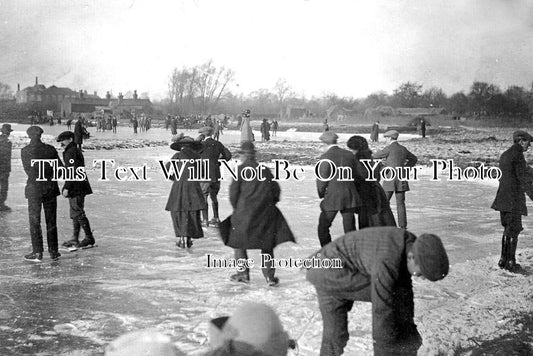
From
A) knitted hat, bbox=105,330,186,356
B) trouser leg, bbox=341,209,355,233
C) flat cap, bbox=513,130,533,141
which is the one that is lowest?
trouser leg, bbox=341,209,355,233

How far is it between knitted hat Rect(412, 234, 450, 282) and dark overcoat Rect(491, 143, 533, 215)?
9.71ft

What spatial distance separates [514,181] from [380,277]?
3.14 metres

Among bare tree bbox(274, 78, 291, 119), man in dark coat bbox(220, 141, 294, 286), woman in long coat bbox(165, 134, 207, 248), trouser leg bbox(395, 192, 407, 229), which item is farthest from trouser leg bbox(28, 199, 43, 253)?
trouser leg bbox(395, 192, 407, 229)

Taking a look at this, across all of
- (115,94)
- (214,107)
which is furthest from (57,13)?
(214,107)

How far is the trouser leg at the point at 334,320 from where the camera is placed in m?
2.25

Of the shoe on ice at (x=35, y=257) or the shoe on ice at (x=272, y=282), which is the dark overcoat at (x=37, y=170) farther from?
the shoe on ice at (x=272, y=282)

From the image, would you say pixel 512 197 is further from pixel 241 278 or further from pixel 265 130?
pixel 241 278

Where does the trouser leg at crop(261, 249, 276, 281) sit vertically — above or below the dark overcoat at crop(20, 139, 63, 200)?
below

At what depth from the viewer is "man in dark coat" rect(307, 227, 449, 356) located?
181cm

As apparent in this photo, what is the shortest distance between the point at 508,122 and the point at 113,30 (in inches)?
155

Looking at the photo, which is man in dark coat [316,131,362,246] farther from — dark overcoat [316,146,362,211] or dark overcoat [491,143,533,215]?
dark overcoat [491,143,533,215]

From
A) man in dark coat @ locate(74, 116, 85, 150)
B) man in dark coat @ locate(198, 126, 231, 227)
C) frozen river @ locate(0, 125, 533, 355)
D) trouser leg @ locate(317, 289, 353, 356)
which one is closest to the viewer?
trouser leg @ locate(317, 289, 353, 356)

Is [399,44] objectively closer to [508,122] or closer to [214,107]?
[508,122]

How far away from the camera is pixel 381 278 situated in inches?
75.8
